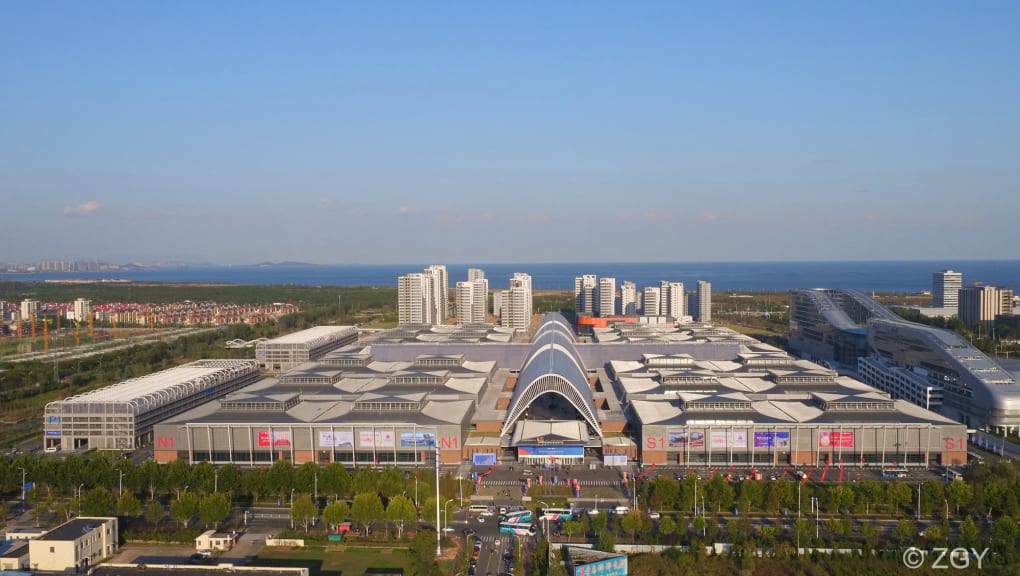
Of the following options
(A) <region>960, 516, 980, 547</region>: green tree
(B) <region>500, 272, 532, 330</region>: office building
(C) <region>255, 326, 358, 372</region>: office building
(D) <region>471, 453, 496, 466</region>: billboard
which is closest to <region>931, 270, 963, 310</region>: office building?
(B) <region>500, 272, 532, 330</region>: office building

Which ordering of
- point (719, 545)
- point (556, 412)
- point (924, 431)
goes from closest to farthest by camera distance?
point (719, 545) → point (924, 431) → point (556, 412)

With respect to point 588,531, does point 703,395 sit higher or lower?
higher

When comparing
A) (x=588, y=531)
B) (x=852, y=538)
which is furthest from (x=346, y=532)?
(x=852, y=538)

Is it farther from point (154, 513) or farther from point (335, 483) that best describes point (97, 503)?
point (335, 483)

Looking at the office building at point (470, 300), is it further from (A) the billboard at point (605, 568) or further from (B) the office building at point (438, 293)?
(A) the billboard at point (605, 568)

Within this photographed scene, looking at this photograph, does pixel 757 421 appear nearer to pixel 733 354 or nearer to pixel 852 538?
pixel 852 538

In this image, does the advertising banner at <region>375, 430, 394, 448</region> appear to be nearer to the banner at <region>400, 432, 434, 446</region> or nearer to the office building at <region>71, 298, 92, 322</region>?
the banner at <region>400, 432, 434, 446</region>

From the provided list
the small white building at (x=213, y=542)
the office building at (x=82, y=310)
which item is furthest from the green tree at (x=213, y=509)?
the office building at (x=82, y=310)
